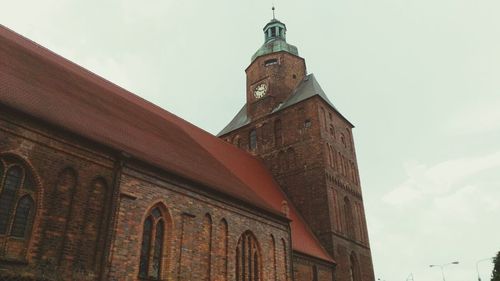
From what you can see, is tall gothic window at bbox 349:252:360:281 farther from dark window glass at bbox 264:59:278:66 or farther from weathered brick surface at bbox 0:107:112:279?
weathered brick surface at bbox 0:107:112:279

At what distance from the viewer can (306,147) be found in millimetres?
25703

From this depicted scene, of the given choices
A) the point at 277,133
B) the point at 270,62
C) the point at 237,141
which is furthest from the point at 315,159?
the point at 270,62

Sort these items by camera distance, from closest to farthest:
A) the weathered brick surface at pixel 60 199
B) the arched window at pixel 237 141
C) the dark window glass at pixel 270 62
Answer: the weathered brick surface at pixel 60 199 → the arched window at pixel 237 141 → the dark window glass at pixel 270 62

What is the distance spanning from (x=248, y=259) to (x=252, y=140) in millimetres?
14044

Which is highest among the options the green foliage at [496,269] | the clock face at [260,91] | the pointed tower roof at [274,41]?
the pointed tower roof at [274,41]

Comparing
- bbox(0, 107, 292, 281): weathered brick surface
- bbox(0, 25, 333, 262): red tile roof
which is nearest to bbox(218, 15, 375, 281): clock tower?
bbox(0, 25, 333, 262): red tile roof

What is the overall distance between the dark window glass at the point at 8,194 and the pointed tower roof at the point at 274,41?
76.3 feet

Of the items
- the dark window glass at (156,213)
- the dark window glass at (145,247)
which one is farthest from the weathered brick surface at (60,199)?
the dark window glass at (156,213)

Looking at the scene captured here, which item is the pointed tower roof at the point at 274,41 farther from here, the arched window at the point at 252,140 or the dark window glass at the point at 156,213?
the dark window glass at the point at 156,213

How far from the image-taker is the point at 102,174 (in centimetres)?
1172

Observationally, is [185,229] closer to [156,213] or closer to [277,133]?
[156,213]

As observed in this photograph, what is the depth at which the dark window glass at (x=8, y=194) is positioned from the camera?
31.2ft

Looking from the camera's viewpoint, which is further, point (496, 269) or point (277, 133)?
point (496, 269)

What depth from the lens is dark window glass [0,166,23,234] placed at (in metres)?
9.52
